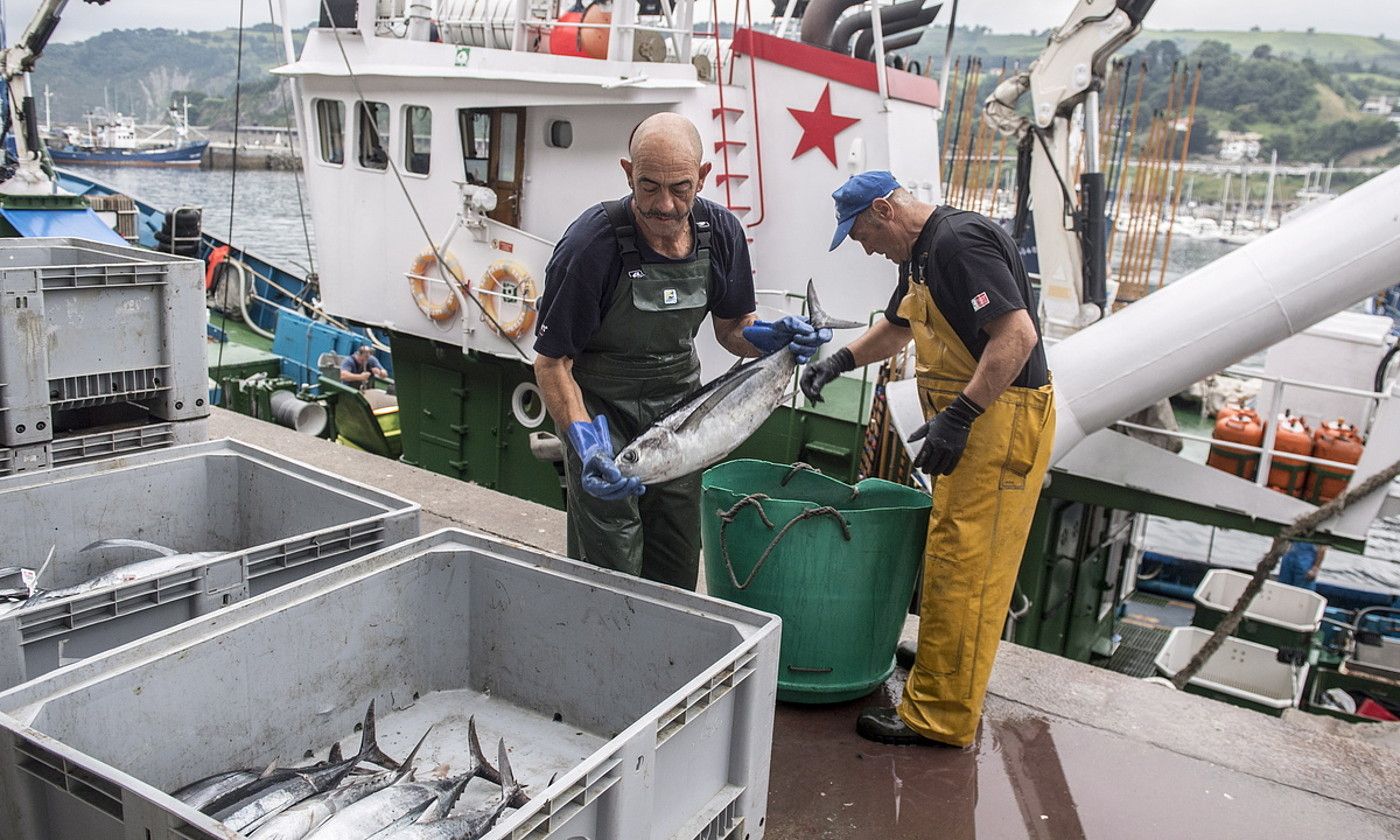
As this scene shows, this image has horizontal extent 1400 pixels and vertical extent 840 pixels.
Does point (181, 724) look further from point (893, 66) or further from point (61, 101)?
point (61, 101)

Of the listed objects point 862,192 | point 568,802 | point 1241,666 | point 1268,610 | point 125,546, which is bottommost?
→ point 1241,666

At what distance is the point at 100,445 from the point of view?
11.3ft

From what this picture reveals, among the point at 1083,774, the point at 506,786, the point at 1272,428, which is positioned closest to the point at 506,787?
the point at 506,786

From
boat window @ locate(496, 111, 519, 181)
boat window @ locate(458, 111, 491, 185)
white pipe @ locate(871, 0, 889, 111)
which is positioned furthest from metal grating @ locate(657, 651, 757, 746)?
boat window @ locate(458, 111, 491, 185)

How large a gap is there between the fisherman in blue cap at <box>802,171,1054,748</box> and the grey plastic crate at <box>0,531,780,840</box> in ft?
3.36

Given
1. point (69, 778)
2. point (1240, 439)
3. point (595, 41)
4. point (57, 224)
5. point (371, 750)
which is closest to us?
point (69, 778)

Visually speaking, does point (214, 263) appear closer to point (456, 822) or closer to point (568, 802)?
point (456, 822)

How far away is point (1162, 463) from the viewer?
6.61m

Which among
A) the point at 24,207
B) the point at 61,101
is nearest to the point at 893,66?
the point at 24,207

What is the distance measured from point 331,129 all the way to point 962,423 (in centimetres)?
759

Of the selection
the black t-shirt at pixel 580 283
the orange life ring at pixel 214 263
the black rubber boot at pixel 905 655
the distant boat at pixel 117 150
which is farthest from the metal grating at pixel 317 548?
the distant boat at pixel 117 150

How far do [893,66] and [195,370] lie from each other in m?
5.73

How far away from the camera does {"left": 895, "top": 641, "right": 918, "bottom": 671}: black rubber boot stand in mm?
3945

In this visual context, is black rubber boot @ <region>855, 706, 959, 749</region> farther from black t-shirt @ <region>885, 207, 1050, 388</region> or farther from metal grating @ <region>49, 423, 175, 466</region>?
metal grating @ <region>49, 423, 175, 466</region>
